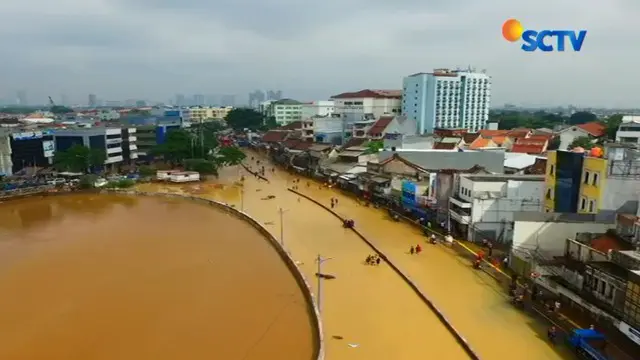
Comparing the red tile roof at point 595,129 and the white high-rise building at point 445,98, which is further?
the white high-rise building at point 445,98

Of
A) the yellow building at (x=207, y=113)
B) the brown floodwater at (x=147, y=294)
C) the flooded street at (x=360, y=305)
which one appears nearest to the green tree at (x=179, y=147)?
the brown floodwater at (x=147, y=294)

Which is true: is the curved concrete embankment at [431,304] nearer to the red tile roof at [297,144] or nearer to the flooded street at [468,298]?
the flooded street at [468,298]

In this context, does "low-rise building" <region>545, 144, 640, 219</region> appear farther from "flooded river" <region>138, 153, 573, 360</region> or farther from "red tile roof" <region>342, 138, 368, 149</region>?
"red tile roof" <region>342, 138, 368, 149</region>

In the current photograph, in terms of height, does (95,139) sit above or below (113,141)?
above

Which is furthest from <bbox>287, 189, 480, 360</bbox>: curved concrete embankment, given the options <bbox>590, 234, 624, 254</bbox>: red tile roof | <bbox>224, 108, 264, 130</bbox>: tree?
<bbox>224, 108, 264, 130</bbox>: tree

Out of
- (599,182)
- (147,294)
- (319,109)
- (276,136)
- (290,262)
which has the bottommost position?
(147,294)

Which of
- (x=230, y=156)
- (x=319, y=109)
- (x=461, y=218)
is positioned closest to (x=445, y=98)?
(x=319, y=109)

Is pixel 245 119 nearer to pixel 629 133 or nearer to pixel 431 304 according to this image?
pixel 629 133
